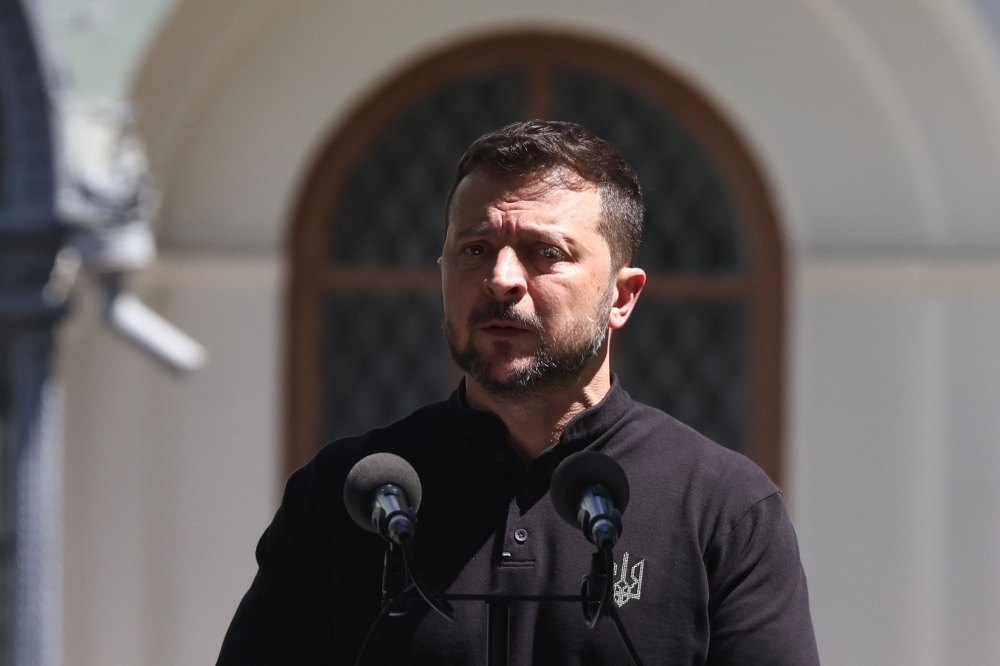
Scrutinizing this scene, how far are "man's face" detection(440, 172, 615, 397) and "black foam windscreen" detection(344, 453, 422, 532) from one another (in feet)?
0.82

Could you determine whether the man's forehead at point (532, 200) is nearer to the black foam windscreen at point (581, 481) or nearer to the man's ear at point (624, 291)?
the man's ear at point (624, 291)

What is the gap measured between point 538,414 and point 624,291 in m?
0.26

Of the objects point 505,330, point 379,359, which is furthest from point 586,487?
point 379,359

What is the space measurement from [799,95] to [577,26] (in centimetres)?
98

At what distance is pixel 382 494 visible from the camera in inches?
71.2

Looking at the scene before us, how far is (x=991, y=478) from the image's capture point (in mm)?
5383

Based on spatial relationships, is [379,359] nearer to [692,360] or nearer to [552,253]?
[692,360]

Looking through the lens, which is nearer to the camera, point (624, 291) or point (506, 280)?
point (506, 280)

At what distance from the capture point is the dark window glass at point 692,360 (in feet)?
19.0

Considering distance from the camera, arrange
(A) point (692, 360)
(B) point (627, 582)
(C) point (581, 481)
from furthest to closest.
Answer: (A) point (692, 360) → (B) point (627, 582) → (C) point (581, 481)

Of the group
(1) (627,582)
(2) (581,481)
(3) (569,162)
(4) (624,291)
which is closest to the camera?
(2) (581,481)

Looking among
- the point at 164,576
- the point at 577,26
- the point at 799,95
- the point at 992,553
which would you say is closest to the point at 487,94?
the point at 577,26

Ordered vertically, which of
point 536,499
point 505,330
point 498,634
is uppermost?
point 505,330

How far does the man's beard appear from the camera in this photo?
6.59 ft
